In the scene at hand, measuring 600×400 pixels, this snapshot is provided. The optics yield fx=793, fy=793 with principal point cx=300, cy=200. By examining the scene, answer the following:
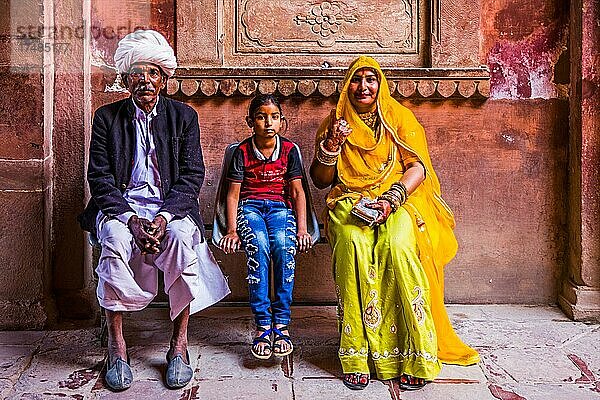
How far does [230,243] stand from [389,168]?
35.7 inches

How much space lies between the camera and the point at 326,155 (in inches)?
160

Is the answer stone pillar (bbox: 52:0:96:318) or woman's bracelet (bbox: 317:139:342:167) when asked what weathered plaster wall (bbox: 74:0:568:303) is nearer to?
stone pillar (bbox: 52:0:96:318)

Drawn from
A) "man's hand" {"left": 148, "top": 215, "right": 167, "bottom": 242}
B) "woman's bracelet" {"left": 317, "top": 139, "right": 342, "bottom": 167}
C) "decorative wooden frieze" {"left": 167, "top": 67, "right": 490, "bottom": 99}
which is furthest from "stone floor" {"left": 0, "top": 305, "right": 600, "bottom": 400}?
"decorative wooden frieze" {"left": 167, "top": 67, "right": 490, "bottom": 99}

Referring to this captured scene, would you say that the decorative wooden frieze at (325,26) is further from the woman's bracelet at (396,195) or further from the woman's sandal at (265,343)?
the woman's sandal at (265,343)

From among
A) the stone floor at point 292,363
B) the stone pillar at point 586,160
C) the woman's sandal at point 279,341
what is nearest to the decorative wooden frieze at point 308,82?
the stone pillar at point 586,160

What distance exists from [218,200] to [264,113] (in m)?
0.55

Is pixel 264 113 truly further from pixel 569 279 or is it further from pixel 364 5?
pixel 569 279

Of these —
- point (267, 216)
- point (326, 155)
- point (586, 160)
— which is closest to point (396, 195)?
point (326, 155)

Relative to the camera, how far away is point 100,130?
3984mm

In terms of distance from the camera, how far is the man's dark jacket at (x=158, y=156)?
3.93m

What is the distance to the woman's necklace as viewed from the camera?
4.18 meters

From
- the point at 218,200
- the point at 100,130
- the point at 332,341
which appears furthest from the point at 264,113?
the point at 332,341

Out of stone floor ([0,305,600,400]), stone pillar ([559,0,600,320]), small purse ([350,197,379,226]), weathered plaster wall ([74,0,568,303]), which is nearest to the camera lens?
stone floor ([0,305,600,400])

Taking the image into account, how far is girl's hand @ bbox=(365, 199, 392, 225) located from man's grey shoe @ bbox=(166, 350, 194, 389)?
3.76 feet
